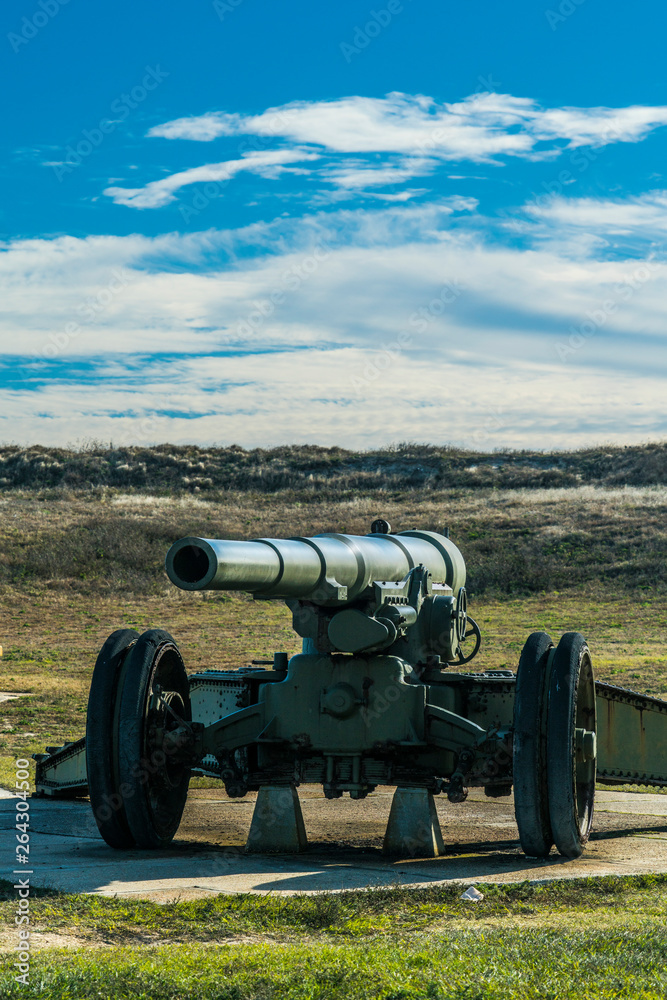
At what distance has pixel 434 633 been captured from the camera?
783cm

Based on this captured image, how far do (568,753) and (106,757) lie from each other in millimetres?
2719

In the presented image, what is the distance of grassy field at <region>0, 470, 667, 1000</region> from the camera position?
13.4 ft

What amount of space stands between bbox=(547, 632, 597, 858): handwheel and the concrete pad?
0.20m

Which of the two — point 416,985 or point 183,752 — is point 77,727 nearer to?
point 183,752

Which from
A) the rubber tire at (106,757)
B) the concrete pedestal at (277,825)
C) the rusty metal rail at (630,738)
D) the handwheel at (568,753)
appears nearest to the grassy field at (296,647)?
the handwheel at (568,753)

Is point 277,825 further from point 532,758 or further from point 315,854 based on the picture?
point 532,758

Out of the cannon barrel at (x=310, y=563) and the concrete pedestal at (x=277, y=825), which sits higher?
the cannon barrel at (x=310, y=563)

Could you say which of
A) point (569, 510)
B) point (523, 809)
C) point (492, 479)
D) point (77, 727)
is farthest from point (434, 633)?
point (492, 479)

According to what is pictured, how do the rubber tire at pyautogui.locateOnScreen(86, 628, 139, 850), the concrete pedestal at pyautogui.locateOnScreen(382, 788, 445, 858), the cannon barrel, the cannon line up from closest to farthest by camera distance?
the cannon barrel < the cannon < the rubber tire at pyautogui.locateOnScreen(86, 628, 139, 850) < the concrete pedestal at pyautogui.locateOnScreen(382, 788, 445, 858)

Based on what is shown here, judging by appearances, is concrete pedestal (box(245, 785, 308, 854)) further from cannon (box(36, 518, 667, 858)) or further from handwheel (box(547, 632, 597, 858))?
handwheel (box(547, 632, 597, 858))

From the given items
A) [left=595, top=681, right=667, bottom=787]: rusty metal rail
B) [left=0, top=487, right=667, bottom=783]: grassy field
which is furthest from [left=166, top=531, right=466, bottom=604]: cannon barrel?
[left=0, top=487, right=667, bottom=783]: grassy field

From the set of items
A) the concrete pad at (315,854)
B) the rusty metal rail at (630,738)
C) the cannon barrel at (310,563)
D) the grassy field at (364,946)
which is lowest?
the concrete pad at (315,854)

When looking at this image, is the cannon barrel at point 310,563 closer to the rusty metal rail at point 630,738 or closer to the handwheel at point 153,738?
the handwheel at point 153,738

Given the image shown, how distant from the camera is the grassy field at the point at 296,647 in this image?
13.4ft
